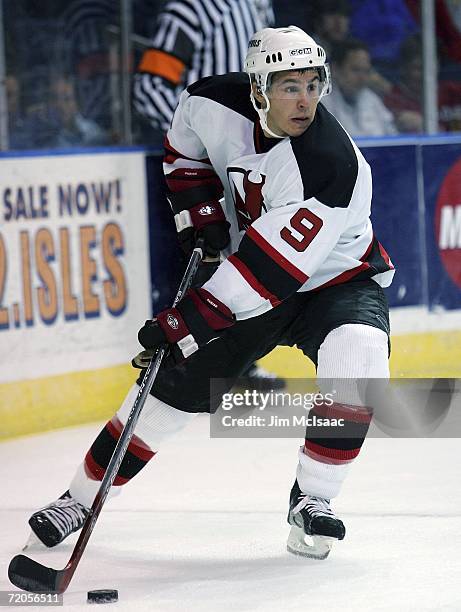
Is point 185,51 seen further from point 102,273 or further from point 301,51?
point 301,51

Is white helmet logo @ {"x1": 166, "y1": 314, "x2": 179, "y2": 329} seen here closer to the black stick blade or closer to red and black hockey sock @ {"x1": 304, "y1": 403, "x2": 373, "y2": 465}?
red and black hockey sock @ {"x1": 304, "y1": 403, "x2": 373, "y2": 465}

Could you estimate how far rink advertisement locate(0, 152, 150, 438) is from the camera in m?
4.22

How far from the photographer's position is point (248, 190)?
3.00 m

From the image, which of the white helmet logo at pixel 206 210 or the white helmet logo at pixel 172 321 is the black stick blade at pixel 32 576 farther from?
the white helmet logo at pixel 206 210

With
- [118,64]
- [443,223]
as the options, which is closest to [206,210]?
[443,223]

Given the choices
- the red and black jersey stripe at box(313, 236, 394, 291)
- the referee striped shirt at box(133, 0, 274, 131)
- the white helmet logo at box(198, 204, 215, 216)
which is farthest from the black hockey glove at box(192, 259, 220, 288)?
the referee striped shirt at box(133, 0, 274, 131)

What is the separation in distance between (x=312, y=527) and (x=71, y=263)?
1.69 metres

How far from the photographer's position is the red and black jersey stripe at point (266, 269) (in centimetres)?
283

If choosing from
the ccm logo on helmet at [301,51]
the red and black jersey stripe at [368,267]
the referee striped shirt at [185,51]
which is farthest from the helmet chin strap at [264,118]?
the referee striped shirt at [185,51]

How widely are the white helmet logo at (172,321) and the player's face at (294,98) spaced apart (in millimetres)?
441

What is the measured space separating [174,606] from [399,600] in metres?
0.41

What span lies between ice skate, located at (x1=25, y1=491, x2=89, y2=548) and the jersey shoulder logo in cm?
72

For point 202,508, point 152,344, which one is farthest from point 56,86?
point 152,344

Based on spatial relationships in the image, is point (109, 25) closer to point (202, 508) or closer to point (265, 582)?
point (202, 508)
